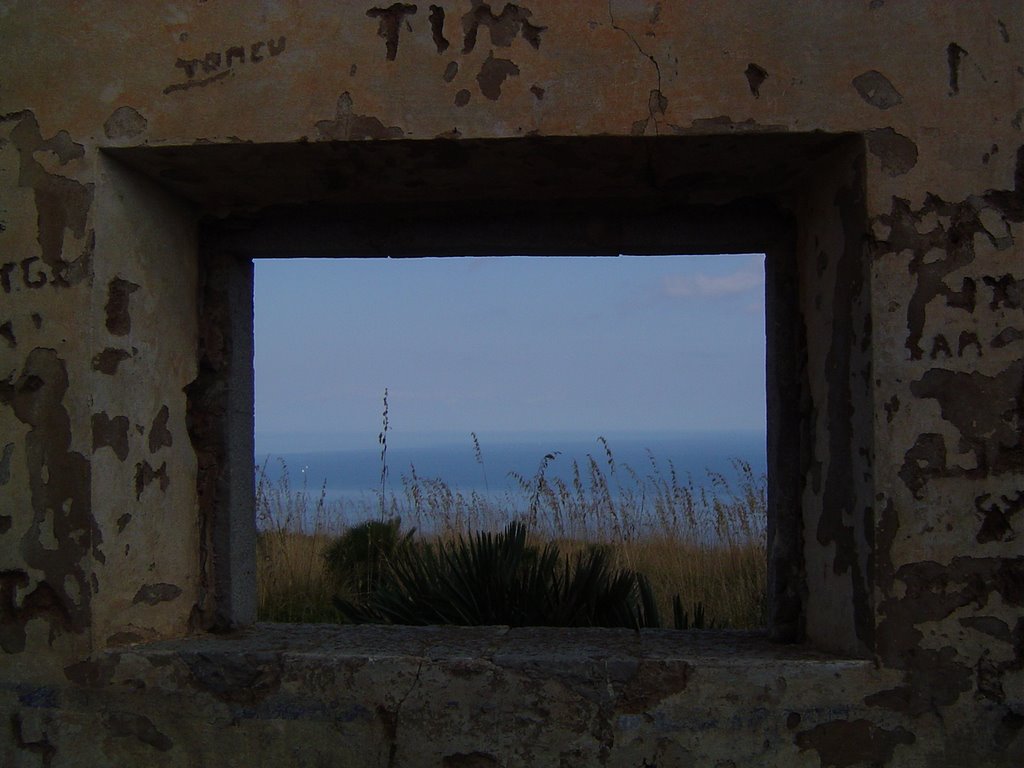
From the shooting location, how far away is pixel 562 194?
9.85 ft

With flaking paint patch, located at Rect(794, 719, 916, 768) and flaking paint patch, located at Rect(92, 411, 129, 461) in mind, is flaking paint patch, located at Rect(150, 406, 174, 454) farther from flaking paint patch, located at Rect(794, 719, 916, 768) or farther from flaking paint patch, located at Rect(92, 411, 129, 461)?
flaking paint patch, located at Rect(794, 719, 916, 768)

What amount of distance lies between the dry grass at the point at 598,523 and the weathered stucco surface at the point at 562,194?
283 centimetres

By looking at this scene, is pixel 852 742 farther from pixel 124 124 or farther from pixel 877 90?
pixel 124 124

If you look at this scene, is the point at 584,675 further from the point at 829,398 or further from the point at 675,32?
the point at 675,32

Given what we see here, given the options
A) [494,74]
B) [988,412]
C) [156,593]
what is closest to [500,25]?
[494,74]

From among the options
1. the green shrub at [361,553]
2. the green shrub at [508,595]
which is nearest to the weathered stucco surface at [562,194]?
the green shrub at [508,595]

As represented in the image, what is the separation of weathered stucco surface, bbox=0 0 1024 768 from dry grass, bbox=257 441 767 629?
2825mm

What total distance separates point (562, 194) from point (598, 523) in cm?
402

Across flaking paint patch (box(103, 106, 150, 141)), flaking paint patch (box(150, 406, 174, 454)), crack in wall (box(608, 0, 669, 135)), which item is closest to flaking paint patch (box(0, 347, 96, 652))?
flaking paint patch (box(150, 406, 174, 454))

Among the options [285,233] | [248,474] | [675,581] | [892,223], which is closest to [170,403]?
[248,474]

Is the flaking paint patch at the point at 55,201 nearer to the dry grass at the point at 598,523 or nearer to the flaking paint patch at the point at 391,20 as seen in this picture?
the flaking paint patch at the point at 391,20

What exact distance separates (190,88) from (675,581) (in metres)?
4.13

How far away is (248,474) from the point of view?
3.32 m

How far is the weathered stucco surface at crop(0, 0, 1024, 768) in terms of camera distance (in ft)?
8.13
